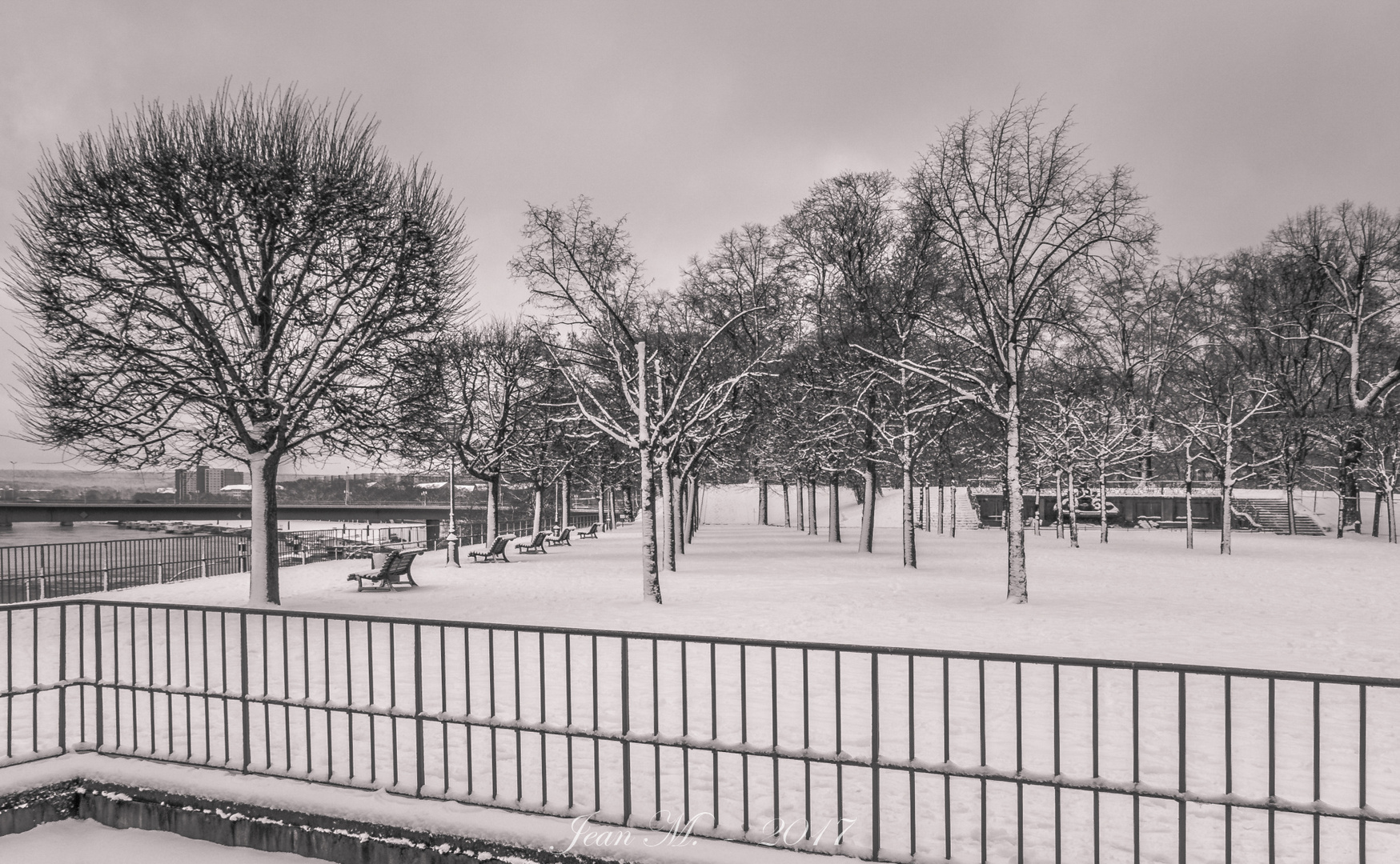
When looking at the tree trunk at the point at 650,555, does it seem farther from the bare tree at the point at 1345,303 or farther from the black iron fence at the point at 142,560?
the bare tree at the point at 1345,303

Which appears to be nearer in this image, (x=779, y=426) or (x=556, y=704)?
(x=556, y=704)

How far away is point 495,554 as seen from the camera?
28.9 metres

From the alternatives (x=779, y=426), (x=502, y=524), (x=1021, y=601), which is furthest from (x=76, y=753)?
(x=502, y=524)

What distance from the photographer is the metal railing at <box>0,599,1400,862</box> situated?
4520 mm

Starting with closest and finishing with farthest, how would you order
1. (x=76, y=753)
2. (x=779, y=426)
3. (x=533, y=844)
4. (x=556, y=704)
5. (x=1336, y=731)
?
1. (x=533, y=844)
2. (x=76, y=753)
3. (x=1336, y=731)
4. (x=556, y=704)
5. (x=779, y=426)

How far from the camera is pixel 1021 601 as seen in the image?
1644cm

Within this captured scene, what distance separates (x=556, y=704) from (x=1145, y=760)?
5.05 m

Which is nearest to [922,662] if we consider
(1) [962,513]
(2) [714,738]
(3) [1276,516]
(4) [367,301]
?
(2) [714,738]

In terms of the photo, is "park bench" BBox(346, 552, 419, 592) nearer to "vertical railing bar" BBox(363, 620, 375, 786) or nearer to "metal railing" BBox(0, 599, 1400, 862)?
"metal railing" BBox(0, 599, 1400, 862)

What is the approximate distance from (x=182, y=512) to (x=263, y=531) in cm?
8461

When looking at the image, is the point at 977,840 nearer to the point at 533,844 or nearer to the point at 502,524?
the point at 533,844

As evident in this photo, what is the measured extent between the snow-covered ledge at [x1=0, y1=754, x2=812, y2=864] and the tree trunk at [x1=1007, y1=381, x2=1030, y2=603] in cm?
1250

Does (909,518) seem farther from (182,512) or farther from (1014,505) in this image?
(182,512)

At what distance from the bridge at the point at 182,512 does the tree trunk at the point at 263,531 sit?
37873 mm
